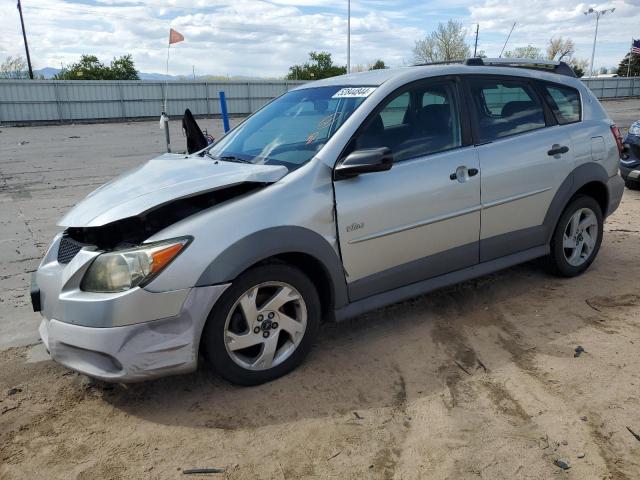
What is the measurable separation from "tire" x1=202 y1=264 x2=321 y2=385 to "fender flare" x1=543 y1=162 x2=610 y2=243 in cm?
225

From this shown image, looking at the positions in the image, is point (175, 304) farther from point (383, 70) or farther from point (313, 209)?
point (383, 70)

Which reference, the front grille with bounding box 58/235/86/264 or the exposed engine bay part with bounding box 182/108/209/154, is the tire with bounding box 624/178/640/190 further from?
the front grille with bounding box 58/235/86/264

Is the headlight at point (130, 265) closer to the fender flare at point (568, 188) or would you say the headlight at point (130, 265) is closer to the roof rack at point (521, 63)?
the roof rack at point (521, 63)

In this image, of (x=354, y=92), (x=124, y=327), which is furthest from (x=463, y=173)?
(x=124, y=327)

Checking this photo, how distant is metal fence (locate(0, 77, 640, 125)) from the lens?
28.1 m

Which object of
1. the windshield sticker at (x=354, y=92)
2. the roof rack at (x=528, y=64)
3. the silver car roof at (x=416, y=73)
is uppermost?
the roof rack at (x=528, y=64)

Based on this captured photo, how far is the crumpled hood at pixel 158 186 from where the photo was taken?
9.62 ft

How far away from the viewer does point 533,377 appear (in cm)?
318

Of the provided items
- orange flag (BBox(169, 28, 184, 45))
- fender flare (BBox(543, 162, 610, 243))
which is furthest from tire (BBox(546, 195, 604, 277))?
orange flag (BBox(169, 28, 184, 45))

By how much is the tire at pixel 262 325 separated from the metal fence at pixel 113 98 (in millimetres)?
23358

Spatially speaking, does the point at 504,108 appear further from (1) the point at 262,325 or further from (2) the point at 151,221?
(2) the point at 151,221

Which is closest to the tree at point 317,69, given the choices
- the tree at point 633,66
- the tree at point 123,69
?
the tree at point 123,69

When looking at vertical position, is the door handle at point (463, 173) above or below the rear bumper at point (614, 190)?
above

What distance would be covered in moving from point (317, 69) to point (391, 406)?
5566 centimetres
